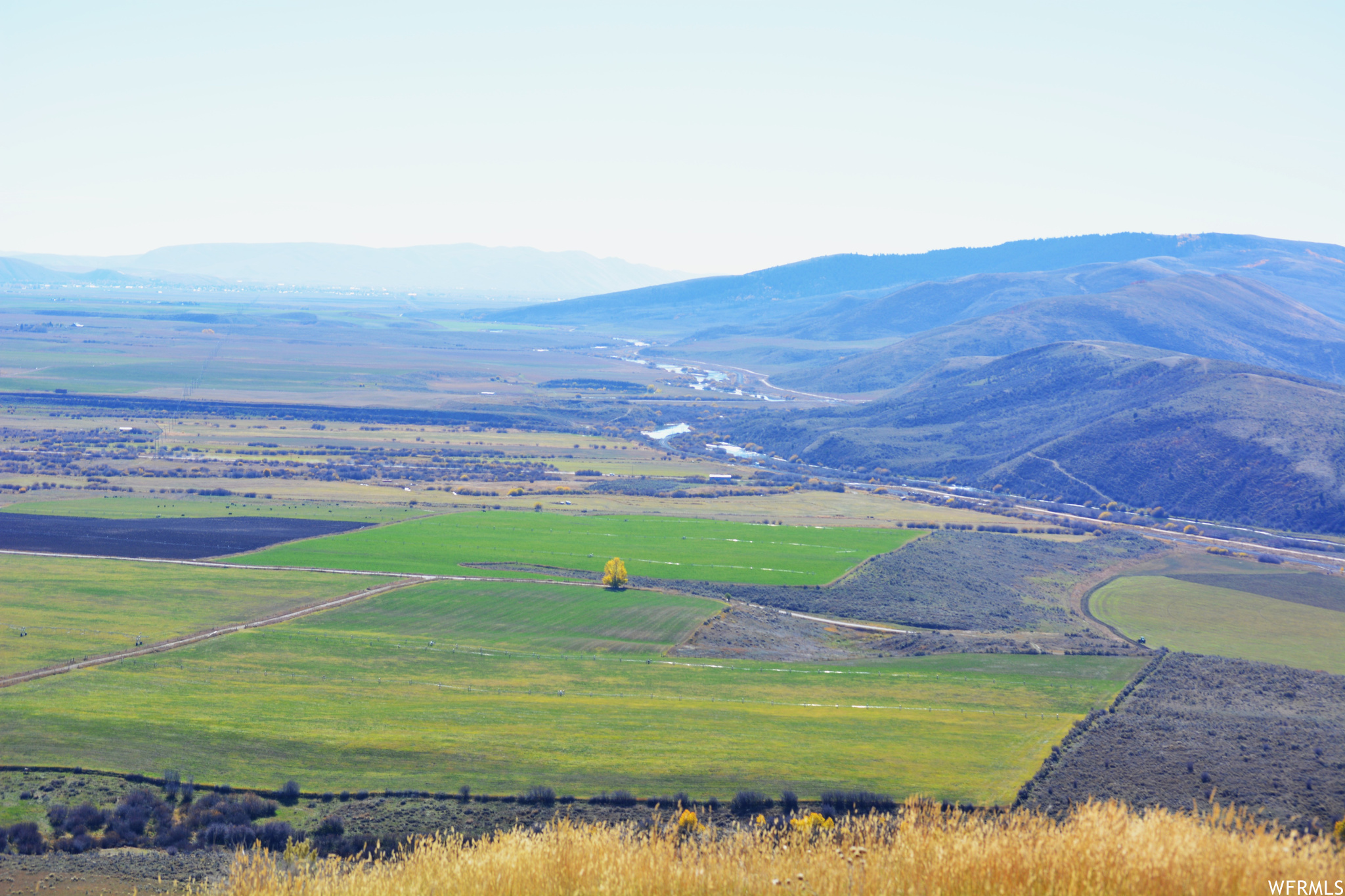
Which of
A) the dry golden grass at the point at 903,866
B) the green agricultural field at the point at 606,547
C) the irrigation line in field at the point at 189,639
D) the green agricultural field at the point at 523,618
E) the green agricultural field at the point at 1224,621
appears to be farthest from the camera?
the green agricultural field at the point at 606,547

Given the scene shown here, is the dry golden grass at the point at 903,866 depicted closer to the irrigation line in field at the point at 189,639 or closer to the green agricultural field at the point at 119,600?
the irrigation line in field at the point at 189,639

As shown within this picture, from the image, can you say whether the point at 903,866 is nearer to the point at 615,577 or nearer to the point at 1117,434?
the point at 615,577

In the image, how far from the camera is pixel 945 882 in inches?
419

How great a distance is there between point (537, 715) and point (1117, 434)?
4464 inches

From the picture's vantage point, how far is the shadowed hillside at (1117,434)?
4432 inches

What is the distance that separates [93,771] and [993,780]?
101 ft

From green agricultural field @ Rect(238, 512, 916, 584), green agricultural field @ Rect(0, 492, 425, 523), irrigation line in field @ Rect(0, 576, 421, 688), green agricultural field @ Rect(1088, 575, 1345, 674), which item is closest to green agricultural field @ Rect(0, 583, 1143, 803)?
irrigation line in field @ Rect(0, 576, 421, 688)

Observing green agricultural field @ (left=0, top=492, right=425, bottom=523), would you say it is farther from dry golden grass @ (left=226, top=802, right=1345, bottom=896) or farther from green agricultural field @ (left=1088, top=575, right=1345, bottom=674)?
dry golden grass @ (left=226, top=802, right=1345, bottom=896)

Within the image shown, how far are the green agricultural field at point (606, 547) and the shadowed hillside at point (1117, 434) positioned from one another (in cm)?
4468

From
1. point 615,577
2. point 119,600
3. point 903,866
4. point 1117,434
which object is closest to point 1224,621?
point 615,577

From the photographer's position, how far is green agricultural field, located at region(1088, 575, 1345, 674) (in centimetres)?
5919

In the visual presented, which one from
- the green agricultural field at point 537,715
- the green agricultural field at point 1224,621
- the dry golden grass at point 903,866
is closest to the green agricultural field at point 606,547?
the green agricultural field at point 537,715

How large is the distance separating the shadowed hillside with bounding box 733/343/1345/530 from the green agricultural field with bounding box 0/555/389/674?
307 ft

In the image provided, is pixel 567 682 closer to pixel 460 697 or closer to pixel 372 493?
pixel 460 697
